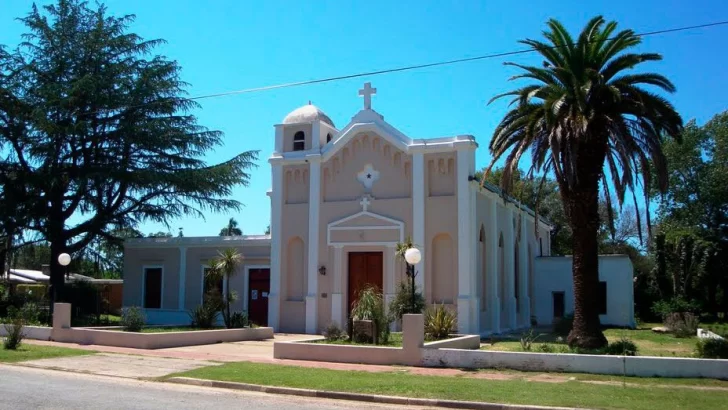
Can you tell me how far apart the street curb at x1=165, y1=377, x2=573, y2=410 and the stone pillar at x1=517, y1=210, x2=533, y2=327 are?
1964 cm

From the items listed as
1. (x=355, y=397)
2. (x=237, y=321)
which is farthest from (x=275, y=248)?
(x=355, y=397)

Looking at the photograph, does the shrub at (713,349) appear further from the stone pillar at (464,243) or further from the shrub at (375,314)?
the stone pillar at (464,243)

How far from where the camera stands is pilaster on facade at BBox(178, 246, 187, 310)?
3098 centimetres

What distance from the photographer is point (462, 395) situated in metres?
12.4

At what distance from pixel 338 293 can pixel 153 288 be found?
10.9 metres

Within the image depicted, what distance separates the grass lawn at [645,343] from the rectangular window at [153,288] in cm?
1626

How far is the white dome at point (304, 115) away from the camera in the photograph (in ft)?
93.3

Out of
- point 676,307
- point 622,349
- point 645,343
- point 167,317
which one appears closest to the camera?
point 622,349

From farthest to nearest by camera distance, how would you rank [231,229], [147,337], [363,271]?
1. [231,229]
2. [363,271]
3. [147,337]

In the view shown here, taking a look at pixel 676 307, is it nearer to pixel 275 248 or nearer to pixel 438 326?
pixel 438 326

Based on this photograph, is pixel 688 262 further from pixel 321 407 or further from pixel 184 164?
pixel 321 407

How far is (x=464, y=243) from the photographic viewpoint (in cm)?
2403

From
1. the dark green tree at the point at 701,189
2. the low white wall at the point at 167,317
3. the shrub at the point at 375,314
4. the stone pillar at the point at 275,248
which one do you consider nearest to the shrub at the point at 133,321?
the stone pillar at the point at 275,248

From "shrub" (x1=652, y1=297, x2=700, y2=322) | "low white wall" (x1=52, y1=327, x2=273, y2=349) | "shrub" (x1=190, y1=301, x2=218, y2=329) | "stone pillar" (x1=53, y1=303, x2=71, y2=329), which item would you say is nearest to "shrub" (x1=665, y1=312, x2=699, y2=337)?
"shrub" (x1=652, y1=297, x2=700, y2=322)
